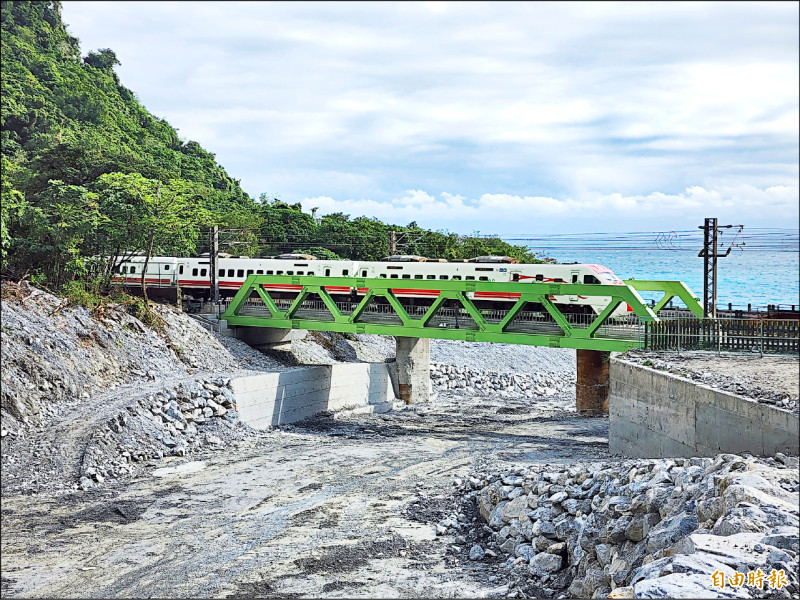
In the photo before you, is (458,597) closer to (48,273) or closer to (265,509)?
(265,509)

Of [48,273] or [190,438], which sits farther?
[48,273]

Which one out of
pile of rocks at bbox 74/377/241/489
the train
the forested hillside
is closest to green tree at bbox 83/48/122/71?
the forested hillside

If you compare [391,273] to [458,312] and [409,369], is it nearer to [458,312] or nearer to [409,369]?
[409,369]

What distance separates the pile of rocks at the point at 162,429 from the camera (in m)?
23.1

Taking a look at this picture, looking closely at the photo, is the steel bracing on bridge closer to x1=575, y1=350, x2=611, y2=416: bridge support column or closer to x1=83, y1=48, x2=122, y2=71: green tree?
x1=575, y1=350, x2=611, y2=416: bridge support column

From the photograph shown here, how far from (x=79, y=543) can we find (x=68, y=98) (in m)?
62.0

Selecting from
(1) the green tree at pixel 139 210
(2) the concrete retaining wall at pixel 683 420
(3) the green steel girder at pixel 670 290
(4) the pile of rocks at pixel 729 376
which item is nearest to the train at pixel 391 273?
(3) the green steel girder at pixel 670 290

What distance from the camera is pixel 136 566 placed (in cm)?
1631

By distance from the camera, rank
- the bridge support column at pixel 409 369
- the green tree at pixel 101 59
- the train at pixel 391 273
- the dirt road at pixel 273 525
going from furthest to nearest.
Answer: the green tree at pixel 101 59, the bridge support column at pixel 409 369, the train at pixel 391 273, the dirt road at pixel 273 525

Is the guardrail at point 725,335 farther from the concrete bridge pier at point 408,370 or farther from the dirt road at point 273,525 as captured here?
the concrete bridge pier at point 408,370

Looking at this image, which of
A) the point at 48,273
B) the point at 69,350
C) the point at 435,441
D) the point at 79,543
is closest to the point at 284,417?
the point at 435,441

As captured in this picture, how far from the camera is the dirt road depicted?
50.3ft

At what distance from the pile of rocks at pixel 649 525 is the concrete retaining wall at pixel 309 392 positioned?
14311 millimetres

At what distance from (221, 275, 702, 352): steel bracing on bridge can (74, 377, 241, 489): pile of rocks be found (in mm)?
6927
